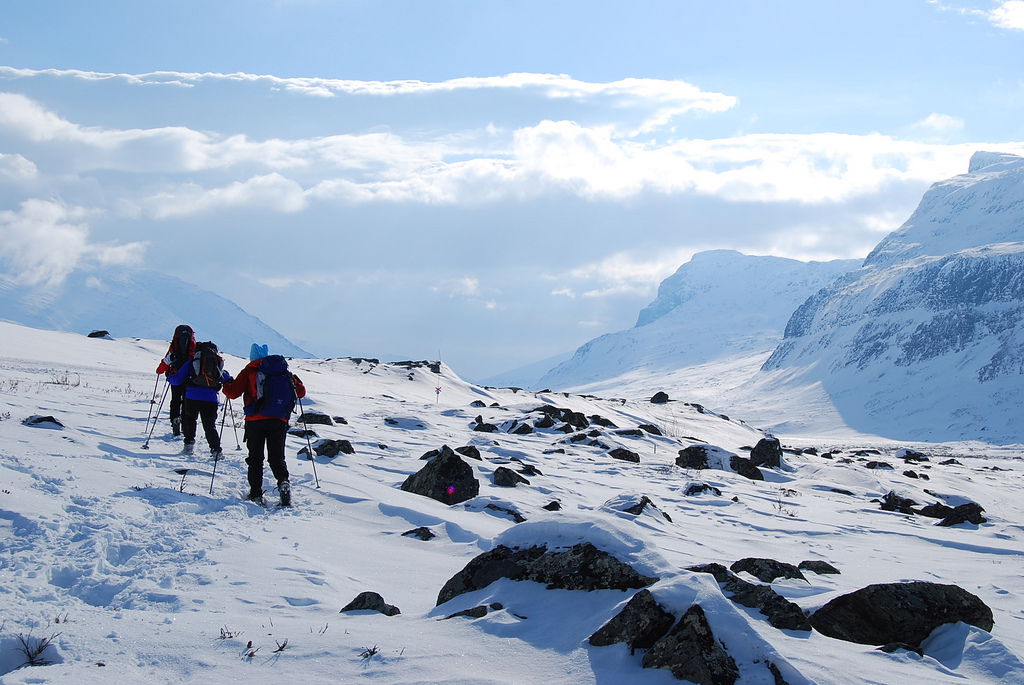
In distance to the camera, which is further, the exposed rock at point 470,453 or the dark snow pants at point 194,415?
the exposed rock at point 470,453

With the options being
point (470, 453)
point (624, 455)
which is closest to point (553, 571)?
point (470, 453)

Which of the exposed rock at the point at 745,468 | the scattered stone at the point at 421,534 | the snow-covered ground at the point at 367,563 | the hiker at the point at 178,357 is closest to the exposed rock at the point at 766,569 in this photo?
the snow-covered ground at the point at 367,563

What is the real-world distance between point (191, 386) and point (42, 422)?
2.27m

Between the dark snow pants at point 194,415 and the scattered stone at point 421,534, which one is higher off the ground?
the dark snow pants at point 194,415

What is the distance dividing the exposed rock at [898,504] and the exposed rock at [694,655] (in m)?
16.1

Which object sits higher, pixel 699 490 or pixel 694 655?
pixel 694 655

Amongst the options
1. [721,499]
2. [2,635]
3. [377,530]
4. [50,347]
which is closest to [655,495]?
[721,499]

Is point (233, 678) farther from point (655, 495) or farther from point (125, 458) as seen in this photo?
point (655, 495)

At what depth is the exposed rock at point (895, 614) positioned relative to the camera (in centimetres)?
655

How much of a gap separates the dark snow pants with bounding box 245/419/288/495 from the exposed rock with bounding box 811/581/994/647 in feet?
23.7

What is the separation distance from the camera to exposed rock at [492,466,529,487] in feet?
50.0

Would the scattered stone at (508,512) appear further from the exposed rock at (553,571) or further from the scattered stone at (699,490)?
the scattered stone at (699,490)

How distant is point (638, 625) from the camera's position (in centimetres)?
512

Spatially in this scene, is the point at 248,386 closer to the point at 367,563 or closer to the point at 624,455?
the point at 367,563
